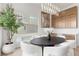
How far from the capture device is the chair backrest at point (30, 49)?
2.42m

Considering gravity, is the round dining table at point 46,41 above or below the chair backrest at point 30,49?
above

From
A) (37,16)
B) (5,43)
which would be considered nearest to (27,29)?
(37,16)

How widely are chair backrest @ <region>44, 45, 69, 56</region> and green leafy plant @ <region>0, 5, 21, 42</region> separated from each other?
635 millimetres

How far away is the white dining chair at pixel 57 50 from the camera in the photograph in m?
2.40

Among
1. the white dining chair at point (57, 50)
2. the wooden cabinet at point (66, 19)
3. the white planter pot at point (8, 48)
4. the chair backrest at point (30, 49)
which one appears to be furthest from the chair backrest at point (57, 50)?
the white planter pot at point (8, 48)

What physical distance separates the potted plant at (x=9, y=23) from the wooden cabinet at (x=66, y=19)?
0.64 metres

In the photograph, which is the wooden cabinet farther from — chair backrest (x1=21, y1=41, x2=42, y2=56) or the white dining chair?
chair backrest (x1=21, y1=41, x2=42, y2=56)

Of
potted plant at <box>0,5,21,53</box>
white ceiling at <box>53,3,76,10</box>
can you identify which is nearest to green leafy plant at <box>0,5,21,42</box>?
potted plant at <box>0,5,21,53</box>

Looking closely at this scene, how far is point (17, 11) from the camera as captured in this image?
2.44 metres

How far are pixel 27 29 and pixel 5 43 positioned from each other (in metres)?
0.45

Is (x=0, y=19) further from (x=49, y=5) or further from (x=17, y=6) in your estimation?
(x=49, y=5)

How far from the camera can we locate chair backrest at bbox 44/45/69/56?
2396 mm

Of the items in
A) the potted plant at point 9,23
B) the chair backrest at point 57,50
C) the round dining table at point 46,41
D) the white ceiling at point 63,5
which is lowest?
the chair backrest at point 57,50

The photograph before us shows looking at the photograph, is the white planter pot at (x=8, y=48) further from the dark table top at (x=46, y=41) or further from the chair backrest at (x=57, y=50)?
the chair backrest at (x=57, y=50)
